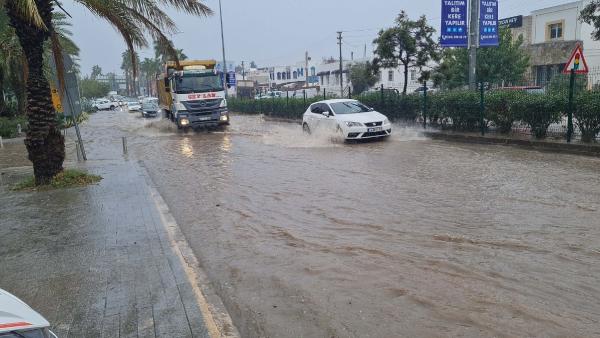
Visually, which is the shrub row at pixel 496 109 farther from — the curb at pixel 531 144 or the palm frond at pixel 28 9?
the palm frond at pixel 28 9

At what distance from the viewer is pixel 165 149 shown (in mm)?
17812

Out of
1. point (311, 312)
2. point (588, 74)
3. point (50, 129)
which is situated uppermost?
point (588, 74)

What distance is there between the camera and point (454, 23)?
18562 mm

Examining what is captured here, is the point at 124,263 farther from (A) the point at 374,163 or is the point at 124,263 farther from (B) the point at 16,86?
(B) the point at 16,86

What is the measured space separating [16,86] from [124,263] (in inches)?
1239

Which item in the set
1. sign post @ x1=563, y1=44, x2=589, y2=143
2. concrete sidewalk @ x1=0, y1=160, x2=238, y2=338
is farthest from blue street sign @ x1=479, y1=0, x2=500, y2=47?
concrete sidewalk @ x1=0, y1=160, x2=238, y2=338

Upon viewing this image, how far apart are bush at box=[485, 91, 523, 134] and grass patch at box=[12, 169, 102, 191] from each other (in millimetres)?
11430

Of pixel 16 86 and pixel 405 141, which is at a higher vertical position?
pixel 16 86

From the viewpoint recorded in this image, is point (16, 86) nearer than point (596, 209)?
No

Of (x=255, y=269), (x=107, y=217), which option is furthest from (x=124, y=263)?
(x=107, y=217)

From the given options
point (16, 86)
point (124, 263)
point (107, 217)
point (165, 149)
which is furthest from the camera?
point (16, 86)

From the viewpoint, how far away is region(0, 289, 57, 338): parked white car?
2.18 m

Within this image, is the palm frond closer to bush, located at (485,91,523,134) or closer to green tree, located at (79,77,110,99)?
bush, located at (485,91,523,134)

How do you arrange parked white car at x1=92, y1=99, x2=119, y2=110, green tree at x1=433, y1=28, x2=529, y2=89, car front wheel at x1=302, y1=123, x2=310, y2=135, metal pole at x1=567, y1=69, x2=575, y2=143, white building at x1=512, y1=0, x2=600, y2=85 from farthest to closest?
parked white car at x1=92, y1=99, x2=119, y2=110, white building at x1=512, y1=0, x2=600, y2=85, green tree at x1=433, y1=28, x2=529, y2=89, car front wheel at x1=302, y1=123, x2=310, y2=135, metal pole at x1=567, y1=69, x2=575, y2=143
